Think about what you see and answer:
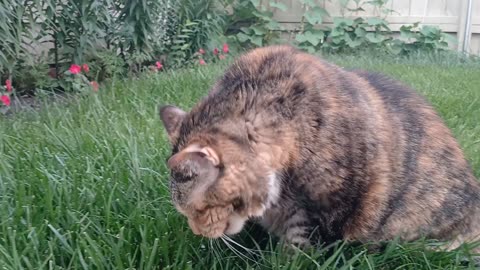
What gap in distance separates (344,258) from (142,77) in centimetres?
266

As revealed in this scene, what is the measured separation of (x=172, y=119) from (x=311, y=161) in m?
0.44

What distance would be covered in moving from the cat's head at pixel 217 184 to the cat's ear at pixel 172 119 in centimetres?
4

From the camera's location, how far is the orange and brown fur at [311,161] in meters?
1.54

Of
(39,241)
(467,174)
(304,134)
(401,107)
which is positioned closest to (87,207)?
(39,241)

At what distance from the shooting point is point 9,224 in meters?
1.67

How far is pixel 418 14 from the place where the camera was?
6996 millimetres

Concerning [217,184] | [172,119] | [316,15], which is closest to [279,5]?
[316,15]

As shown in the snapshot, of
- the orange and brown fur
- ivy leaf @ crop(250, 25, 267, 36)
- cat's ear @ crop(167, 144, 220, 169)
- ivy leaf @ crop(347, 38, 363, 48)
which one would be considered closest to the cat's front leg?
the orange and brown fur

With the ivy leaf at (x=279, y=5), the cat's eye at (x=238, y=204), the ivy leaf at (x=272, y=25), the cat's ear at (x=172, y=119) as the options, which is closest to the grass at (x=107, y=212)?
the cat's eye at (x=238, y=204)

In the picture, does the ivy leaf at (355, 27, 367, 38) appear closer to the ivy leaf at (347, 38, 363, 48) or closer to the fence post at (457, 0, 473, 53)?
the ivy leaf at (347, 38, 363, 48)

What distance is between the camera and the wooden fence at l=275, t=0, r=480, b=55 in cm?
693

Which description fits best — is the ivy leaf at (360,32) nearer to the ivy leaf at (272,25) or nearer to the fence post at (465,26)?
the ivy leaf at (272,25)

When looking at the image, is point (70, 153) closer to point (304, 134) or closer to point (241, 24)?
point (304, 134)

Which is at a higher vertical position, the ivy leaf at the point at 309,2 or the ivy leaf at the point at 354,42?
the ivy leaf at the point at 309,2
